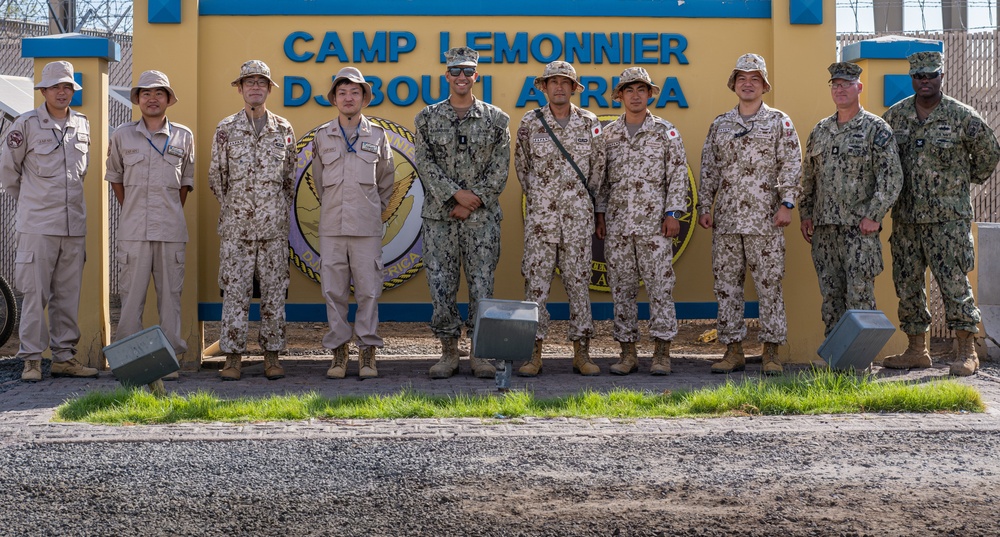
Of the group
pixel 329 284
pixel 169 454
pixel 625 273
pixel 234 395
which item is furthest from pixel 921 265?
pixel 169 454

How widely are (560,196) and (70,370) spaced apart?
3551 mm

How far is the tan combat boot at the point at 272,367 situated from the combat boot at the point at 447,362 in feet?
3.40

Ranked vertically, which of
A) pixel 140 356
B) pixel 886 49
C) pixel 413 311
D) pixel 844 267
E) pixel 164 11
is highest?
pixel 164 11

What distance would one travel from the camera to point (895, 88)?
Result: 316 inches

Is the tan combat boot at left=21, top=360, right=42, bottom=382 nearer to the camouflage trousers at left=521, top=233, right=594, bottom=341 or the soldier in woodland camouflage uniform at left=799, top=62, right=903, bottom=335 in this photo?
the camouflage trousers at left=521, top=233, right=594, bottom=341

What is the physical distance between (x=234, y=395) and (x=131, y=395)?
649 millimetres

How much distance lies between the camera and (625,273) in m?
7.34

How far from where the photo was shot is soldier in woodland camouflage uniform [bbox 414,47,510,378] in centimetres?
717

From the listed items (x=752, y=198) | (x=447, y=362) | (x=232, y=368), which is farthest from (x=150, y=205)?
(x=752, y=198)

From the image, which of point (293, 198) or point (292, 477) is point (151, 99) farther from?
point (292, 477)

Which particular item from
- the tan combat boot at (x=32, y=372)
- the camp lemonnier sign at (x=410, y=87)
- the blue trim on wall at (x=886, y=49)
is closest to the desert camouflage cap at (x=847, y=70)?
the blue trim on wall at (x=886, y=49)

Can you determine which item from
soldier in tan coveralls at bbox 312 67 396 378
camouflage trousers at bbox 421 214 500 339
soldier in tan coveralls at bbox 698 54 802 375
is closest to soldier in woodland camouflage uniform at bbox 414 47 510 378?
camouflage trousers at bbox 421 214 500 339

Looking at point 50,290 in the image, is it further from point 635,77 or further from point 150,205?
point 635,77

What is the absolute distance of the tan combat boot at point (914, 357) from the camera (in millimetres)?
7682
